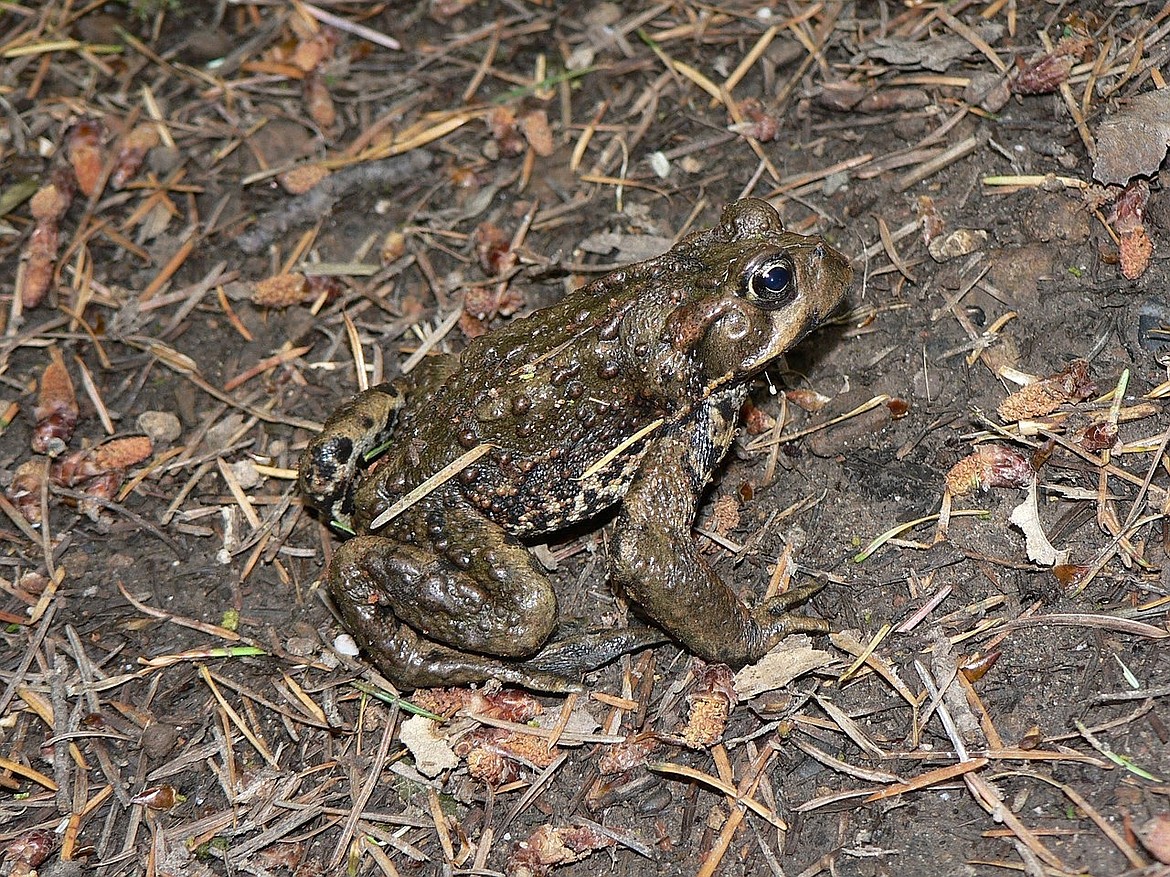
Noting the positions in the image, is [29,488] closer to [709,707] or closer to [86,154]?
[86,154]

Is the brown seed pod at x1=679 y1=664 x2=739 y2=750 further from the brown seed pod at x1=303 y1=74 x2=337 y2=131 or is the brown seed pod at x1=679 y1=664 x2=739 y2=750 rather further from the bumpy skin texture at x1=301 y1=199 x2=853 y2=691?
the brown seed pod at x1=303 y1=74 x2=337 y2=131

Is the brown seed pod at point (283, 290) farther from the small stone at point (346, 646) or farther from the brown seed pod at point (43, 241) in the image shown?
the small stone at point (346, 646)

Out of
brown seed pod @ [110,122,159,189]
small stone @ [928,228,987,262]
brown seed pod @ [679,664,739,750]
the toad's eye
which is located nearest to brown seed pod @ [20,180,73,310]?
brown seed pod @ [110,122,159,189]

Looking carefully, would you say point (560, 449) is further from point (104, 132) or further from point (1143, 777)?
point (104, 132)

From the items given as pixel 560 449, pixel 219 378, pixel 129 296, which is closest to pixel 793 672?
pixel 560 449

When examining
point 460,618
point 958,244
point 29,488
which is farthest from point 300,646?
point 958,244
